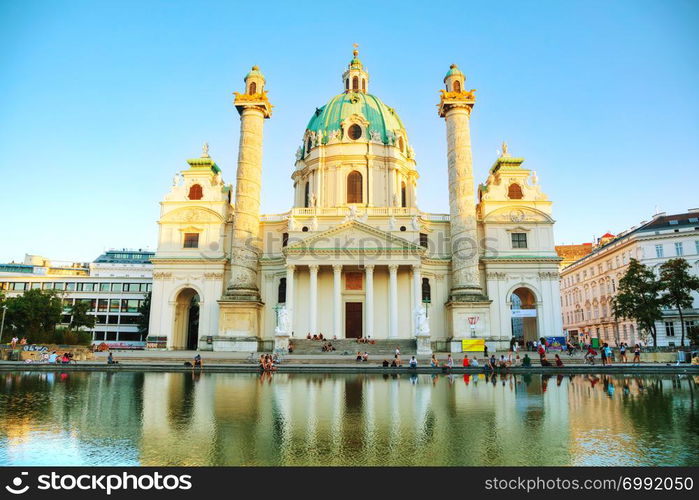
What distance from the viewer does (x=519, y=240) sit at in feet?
152

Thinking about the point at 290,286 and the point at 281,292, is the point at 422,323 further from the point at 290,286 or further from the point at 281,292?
the point at 281,292

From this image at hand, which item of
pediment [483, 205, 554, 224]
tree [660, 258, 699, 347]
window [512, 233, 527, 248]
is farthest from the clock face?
tree [660, 258, 699, 347]

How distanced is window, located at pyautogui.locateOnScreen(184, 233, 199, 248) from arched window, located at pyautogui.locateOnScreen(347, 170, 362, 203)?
15458mm

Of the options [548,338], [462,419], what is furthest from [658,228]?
[462,419]

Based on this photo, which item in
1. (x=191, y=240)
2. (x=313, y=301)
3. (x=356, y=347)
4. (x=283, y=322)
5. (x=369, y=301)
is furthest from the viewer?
(x=191, y=240)

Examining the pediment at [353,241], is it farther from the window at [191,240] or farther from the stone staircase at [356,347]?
the window at [191,240]

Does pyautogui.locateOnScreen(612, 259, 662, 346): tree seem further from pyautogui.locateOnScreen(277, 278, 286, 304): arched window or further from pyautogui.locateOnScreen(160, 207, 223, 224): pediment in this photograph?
pyautogui.locateOnScreen(160, 207, 223, 224): pediment

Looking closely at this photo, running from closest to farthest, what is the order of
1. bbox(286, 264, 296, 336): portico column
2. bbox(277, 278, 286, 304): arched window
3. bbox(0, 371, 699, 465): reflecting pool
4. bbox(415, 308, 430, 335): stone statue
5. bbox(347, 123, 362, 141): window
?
bbox(0, 371, 699, 465): reflecting pool, bbox(415, 308, 430, 335): stone statue, bbox(286, 264, 296, 336): portico column, bbox(277, 278, 286, 304): arched window, bbox(347, 123, 362, 141): window

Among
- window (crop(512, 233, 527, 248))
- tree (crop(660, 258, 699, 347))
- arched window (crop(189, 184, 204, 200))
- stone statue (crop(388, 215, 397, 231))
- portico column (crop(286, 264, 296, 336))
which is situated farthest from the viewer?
arched window (crop(189, 184, 204, 200))

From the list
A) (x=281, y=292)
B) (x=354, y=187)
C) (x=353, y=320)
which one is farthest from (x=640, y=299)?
(x=281, y=292)

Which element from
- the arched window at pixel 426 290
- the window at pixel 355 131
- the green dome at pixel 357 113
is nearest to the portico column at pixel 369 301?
the arched window at pixel 426 290

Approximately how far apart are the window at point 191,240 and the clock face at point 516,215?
29.6 meters

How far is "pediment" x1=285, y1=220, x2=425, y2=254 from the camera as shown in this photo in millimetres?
41438

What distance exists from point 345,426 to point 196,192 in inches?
1661
